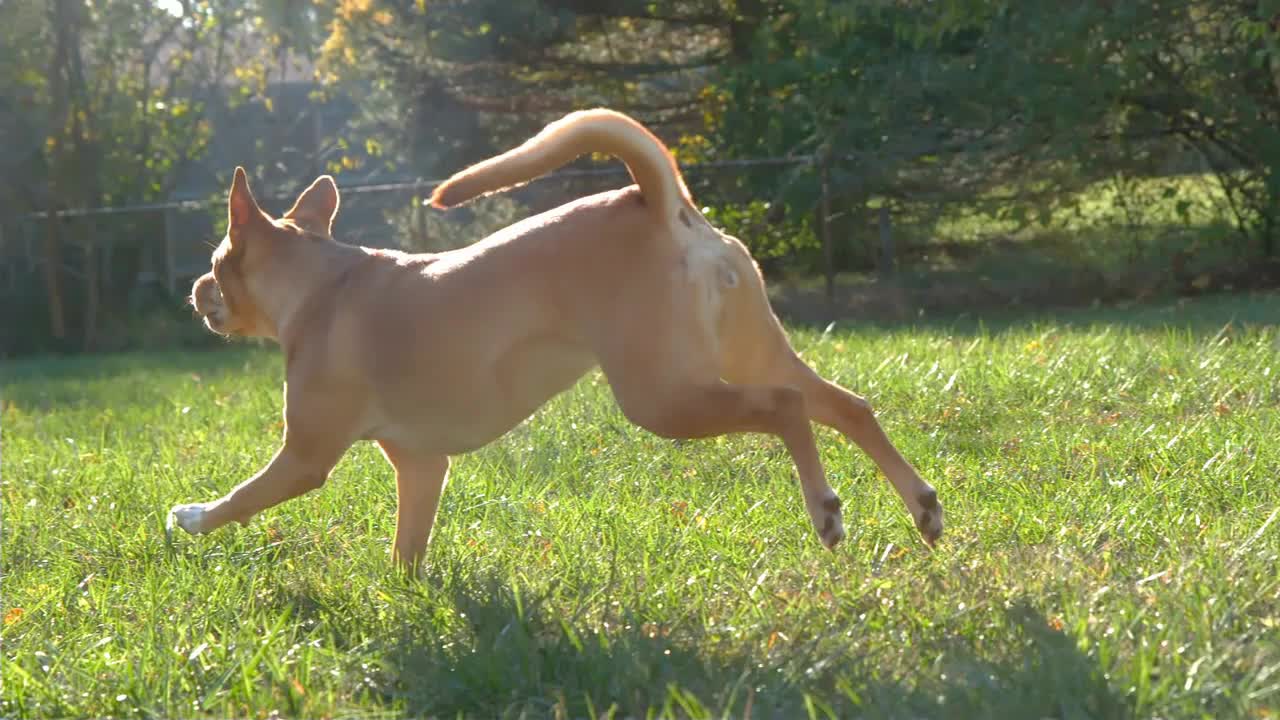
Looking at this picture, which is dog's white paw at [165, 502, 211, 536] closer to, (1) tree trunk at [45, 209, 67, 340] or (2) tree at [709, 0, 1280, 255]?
(2) tree at [709, 0, 1280, 255]

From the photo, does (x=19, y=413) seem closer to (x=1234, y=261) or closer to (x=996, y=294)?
(x=996, y=294)

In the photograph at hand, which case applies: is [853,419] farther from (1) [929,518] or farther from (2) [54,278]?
(2) [54,278]

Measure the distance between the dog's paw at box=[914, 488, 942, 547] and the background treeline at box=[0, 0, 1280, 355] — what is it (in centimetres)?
823

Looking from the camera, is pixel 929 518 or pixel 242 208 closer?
pixel 929 518

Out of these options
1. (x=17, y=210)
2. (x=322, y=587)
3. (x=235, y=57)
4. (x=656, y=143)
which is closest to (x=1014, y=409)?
(x=656, y=143)

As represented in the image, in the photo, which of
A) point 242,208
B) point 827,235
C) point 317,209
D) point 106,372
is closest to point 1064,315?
point 827,235

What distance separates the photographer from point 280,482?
444 cm

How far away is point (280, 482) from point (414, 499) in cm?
43

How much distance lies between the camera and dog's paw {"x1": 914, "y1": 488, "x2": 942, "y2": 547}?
4.31 meters

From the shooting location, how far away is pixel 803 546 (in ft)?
14.7

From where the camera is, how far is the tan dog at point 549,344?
4.09 m

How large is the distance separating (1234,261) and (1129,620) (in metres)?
11.7

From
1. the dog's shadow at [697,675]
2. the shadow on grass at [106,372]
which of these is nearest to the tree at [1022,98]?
the shadow on grass at [106,372]

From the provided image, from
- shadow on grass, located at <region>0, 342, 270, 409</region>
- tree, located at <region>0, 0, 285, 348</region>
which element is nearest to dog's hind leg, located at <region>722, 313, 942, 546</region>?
shadow on grass, located at <region>0, 342, 270, 409</region>
